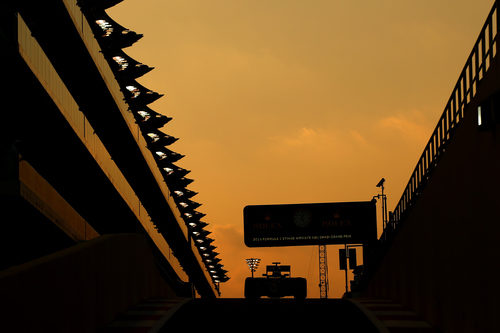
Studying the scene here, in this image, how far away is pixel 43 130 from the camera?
112ft

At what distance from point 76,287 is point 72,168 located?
27837 millimetres

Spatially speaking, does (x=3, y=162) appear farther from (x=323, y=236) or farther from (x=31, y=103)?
(x=323, y=236)

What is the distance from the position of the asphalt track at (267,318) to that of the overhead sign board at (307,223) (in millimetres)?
22050

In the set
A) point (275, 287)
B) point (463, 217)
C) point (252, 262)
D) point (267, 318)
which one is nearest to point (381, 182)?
point (275, 287)

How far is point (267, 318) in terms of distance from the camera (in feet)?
54.5

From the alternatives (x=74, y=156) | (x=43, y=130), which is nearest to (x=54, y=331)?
(x=43, y=130)

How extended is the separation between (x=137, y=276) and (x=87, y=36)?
1656 centimetres

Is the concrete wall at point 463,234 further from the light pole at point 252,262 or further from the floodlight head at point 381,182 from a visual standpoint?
the light pole at point 252,262

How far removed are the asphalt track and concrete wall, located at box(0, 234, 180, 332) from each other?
4.35 ft

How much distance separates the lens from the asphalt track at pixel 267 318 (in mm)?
15422

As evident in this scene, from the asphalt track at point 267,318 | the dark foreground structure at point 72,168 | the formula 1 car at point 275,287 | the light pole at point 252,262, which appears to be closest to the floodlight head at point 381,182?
the dark foreground structure at point 72,168

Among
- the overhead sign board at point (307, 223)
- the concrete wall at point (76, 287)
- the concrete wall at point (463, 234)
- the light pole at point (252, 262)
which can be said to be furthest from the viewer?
the light pole at point (252, 262)

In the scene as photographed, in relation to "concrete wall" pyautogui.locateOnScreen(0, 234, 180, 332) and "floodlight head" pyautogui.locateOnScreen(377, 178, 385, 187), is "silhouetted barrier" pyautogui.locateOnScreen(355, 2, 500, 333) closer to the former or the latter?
"concrete wall" pyautogui.locateOnScreen(0, 234, 180, 332)

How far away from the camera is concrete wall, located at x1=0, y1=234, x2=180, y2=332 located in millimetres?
9703
